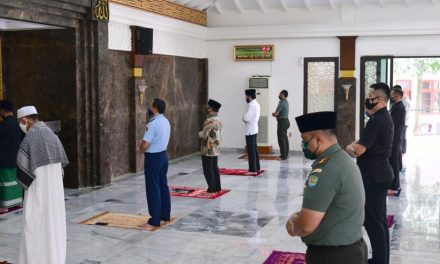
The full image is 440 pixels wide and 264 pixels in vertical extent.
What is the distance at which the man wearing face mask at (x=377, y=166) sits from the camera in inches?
175

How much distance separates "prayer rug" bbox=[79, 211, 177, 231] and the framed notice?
6.84 metres

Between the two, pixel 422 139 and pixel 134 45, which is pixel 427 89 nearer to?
pixel 422 139

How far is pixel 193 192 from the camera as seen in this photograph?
27.3ft

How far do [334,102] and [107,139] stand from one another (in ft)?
18.8

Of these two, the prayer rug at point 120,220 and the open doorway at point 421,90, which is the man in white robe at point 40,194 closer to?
the prayer rug at point 120,220

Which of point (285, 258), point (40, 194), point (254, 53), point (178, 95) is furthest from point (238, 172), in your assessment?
point (40, 194)

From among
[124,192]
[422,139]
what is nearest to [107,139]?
[124,192]

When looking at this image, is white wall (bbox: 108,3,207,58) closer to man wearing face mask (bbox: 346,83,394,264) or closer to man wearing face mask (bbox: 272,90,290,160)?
man wearing face mask (bbox: 272,90,290,160)

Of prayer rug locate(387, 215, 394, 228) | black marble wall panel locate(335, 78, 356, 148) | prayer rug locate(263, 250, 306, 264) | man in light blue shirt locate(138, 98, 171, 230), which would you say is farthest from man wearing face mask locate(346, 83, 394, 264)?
black marble wall panel locate(335, 78, 356, 148)

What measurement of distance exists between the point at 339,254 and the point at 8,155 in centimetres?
521

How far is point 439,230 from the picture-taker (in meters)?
6.25

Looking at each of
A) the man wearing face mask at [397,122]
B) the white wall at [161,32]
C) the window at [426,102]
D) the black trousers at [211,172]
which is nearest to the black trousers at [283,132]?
the white wall at [161,32]

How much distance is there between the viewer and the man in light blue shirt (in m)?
5.92

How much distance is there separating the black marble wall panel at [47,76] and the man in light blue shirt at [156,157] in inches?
107
